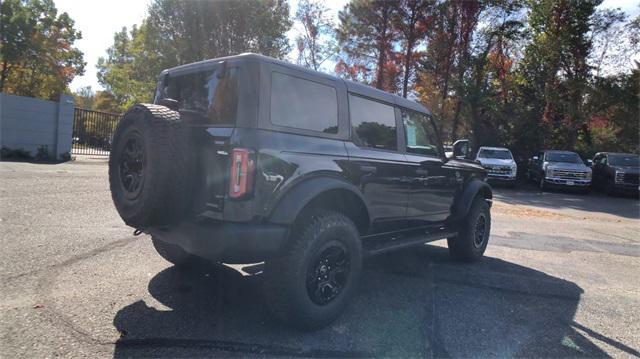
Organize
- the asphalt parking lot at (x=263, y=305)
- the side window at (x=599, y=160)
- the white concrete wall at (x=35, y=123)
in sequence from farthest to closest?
the side window at (x=599, y=160)
the white concrete wall at (x=35, y=123)
the asphalt parking lot at (x=263, y=305)

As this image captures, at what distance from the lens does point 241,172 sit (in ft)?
9.38

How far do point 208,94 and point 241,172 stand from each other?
3.03 feet

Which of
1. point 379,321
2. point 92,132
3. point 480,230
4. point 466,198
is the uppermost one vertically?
point 92,132

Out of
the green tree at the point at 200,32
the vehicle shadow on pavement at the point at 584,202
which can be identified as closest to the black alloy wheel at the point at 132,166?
the vehicle shadow on pavement at the point at 584,202

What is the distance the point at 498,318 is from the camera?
3.75m

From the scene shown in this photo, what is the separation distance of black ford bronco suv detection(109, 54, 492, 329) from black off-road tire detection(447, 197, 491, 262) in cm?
190

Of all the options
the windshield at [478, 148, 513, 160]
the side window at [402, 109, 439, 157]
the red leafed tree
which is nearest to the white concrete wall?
the side window at [402, 109, 439, 157]

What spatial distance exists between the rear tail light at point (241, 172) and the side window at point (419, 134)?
227cm

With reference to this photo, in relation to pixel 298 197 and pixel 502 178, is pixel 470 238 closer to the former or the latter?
pixel 298 197

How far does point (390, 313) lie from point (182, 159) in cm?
221

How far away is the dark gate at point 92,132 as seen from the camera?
17.9 metres

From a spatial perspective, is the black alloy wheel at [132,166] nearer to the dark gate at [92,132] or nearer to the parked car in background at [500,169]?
the dark gate at [92,132]

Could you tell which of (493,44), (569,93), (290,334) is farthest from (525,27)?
(290,334)

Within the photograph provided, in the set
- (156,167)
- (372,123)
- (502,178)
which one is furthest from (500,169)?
(156,167)
